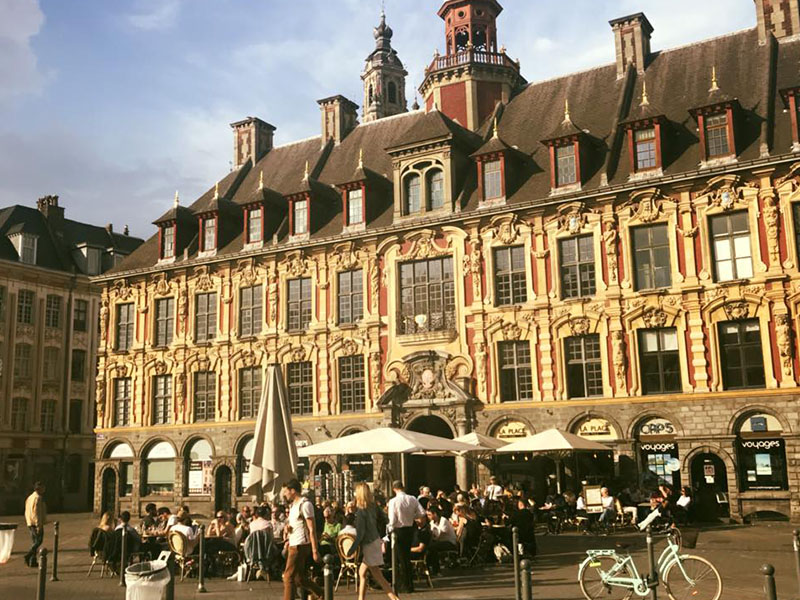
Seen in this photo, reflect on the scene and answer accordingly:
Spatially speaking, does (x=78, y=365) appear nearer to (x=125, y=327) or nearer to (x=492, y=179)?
(x=125, y=327)

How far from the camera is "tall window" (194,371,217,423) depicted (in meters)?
35.8

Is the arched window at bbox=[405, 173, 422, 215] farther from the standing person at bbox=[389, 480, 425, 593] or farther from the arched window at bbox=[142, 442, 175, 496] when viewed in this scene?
the standing person at bbox=[389, 480, 425, 593]

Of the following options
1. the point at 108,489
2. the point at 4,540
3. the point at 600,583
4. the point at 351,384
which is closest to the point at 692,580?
the point at 600,583

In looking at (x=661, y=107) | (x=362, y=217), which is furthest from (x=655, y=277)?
(x=362, y=217)

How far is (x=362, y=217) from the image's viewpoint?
33.5 m

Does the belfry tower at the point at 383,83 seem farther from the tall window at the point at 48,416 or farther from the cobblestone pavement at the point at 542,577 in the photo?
the cobblestone pavement at the point at 542,577

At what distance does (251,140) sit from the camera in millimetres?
42250

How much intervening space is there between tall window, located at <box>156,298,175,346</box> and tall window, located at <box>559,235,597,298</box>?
1736 centimetres

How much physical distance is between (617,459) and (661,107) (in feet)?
41.5

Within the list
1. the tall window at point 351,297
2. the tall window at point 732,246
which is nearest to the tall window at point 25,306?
the tall window at point 351,297

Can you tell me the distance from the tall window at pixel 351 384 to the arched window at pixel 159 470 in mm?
8461

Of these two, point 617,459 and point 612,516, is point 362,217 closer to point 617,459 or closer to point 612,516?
→ point 617,459

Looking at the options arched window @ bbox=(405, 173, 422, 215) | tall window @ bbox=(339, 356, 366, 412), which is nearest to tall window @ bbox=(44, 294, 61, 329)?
tall window @ bbox=(339, 356, 366, 412)

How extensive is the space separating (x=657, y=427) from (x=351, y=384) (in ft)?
37.0
